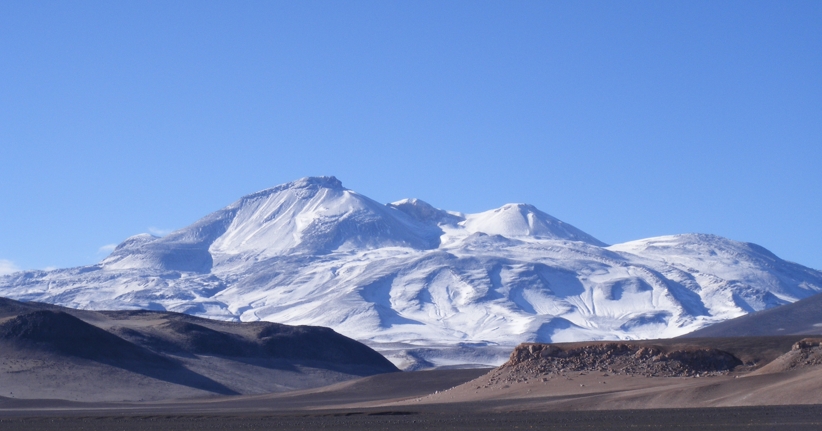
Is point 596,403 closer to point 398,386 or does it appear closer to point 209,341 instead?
point 398,386

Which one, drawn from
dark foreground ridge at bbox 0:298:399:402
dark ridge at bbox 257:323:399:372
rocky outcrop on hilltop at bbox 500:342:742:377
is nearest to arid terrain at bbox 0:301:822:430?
rocky outcrop on hilltop at bbox 500:342:742:377

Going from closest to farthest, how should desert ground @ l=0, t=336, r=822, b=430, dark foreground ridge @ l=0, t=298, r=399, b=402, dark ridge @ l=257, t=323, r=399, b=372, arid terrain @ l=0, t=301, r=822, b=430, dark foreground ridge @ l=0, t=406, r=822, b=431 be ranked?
dark foreground ridge @ l=0, t=406, r=822, b=431, desert ground @ l=0, t=336, r=822, b=430, arid terrain @ l=0, t=301, r=822, b=430, dark foreground ridge @ l=0, t=298, r=399, b=402, dark ridge @ l=257, t=323, r=399, b=372

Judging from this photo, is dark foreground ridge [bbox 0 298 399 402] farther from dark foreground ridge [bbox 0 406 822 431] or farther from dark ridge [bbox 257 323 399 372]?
dark foreground ridge [bbox 0 406 822 431]

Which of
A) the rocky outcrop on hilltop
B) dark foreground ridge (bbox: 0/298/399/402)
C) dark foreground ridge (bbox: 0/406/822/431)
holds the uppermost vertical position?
dark foreground ridge (bbox: 0/298/399/402)

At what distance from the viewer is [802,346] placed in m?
47.9

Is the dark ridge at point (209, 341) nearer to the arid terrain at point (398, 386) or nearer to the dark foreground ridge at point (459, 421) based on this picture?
the arid terrain at point (398, 386)

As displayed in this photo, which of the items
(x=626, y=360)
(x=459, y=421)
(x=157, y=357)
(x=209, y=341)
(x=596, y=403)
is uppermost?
(x=209, y=341)

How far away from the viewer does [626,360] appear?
53.4 meters

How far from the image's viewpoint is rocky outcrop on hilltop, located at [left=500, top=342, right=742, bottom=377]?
5247cm

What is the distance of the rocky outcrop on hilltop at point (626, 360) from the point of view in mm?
52469

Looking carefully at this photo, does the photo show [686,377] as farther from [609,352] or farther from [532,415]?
[532,415]

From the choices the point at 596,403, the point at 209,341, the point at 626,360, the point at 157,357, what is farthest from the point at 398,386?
the point at 209,341

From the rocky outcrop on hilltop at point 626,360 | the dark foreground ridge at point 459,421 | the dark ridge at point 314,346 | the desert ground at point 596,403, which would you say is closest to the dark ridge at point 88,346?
the dark ridge at point 314,346

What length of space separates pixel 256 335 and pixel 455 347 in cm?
7008
